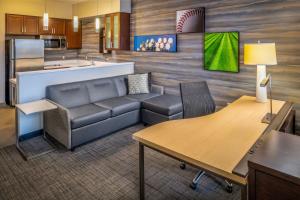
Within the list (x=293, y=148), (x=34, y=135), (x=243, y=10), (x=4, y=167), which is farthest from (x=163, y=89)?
(x=293, y=148)

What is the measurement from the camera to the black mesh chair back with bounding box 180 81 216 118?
112 inches

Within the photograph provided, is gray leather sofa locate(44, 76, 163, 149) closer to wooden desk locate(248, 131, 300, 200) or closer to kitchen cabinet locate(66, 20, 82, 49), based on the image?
wooden desk locate(248, 131, 300, 200)

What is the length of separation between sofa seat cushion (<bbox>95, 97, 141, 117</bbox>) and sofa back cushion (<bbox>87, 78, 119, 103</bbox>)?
17 centimetres

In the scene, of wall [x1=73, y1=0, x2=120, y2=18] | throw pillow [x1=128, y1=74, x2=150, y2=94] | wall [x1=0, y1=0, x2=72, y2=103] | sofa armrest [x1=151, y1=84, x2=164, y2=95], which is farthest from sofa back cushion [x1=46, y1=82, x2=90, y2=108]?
wall [x1=0, y1=0, x2=72, y2=103]

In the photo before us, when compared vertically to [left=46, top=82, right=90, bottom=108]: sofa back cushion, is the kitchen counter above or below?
above

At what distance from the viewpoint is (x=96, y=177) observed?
270 cm

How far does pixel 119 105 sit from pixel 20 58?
10.5 ft

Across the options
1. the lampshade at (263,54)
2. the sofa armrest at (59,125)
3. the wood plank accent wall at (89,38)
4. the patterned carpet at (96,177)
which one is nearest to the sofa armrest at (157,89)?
the patterned carpet at (96,177)

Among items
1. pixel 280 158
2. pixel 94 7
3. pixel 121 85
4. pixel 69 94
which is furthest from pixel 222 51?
pixel 94 7

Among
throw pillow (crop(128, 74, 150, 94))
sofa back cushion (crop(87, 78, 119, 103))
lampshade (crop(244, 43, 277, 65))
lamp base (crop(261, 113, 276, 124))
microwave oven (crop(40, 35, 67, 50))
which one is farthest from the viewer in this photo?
microwave oven (crop(40, 35, 67, 50))

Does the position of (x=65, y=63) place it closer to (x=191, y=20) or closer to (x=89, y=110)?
(x=89, y=110)

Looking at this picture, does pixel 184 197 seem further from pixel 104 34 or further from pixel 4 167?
pixel 104 34

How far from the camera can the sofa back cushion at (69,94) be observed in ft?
12.6

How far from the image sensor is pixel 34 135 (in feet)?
12.8
